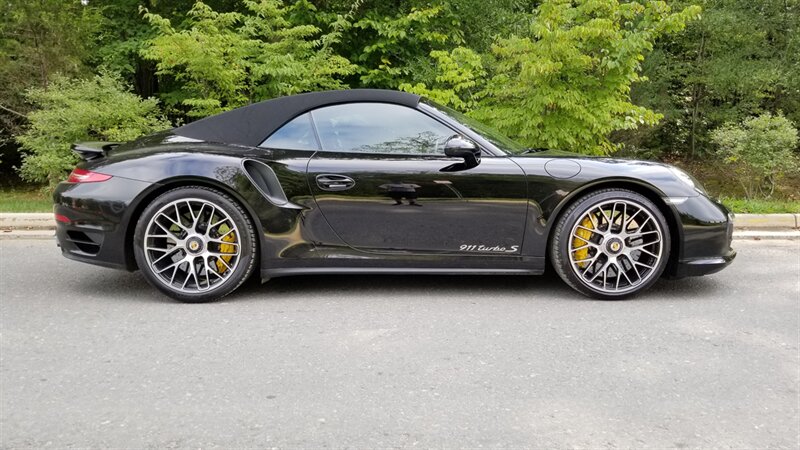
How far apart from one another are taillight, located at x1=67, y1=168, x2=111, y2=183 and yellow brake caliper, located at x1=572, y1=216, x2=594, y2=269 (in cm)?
304

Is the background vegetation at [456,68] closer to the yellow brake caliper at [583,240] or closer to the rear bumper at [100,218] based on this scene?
the yellow brake caliper at [583,240]

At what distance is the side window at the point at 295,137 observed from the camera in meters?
4.27

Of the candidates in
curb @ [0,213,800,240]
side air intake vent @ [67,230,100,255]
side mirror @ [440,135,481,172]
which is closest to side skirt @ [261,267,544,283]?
side mirror @ [440,135,481,172]

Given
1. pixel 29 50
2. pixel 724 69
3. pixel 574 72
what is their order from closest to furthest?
pixel 574 72 < pixel 29 50 < pixel 724 69

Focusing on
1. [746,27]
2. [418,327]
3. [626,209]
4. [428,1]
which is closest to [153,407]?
[418,327]

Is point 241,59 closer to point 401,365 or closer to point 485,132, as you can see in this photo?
point 485,132

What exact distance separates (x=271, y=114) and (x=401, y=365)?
2084mm

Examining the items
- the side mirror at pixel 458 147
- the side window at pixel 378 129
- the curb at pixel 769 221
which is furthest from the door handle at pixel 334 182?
the curb at pixel 769 221

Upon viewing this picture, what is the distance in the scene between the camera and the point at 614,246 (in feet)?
13.6

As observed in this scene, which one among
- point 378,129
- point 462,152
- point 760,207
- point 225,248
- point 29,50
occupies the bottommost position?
point 225,248

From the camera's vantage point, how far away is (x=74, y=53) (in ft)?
32.2

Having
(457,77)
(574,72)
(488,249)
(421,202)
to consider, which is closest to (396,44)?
(457,77)

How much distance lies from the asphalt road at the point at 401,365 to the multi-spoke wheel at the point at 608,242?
163 mm

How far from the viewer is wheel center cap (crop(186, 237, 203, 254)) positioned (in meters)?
4.10
